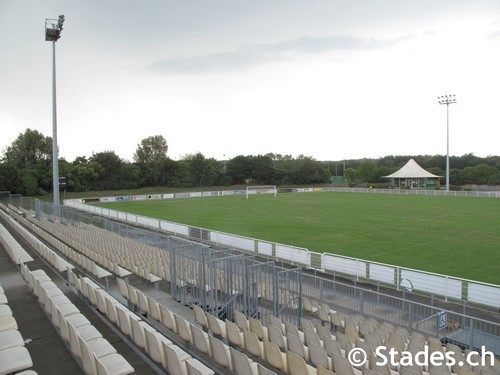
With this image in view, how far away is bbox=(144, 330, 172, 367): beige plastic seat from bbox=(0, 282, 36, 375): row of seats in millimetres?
1375

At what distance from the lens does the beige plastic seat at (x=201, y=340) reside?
5.70 metres

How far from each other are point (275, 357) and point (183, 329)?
155cm

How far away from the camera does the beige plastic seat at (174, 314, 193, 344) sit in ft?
19.8

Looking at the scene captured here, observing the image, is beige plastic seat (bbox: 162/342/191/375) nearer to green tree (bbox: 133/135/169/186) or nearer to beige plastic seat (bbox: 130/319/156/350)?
beige plastic seat (bbox: 130/319/156/350)

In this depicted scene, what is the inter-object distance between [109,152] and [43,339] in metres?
76.9

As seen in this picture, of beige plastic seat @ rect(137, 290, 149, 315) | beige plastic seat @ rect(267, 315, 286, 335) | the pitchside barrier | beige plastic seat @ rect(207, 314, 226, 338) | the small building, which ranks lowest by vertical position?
the pitchside barrier

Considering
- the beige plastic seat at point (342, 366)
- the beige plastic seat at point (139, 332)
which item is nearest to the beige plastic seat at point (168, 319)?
the beige plastic seat at point (139, 332)

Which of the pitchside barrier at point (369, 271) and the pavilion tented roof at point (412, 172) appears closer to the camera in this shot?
the pitchside barrier at point (369, 271)

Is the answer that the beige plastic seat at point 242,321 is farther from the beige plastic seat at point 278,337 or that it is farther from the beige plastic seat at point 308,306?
the beige plastic seat at point 308,306

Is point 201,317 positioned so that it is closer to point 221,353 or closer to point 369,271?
point 221,353

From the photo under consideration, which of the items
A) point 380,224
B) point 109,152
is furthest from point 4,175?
point 380,224

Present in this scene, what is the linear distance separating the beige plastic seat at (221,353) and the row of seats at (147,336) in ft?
1.39

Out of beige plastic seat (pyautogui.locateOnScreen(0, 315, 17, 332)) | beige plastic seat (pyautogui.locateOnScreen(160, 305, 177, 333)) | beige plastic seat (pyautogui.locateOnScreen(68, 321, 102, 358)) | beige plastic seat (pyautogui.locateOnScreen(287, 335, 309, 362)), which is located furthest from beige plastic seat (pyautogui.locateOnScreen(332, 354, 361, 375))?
beige plastic seat (pyautogui.locateOnScreen(0, 315, 17, 332))

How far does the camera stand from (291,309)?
951 centimetres
